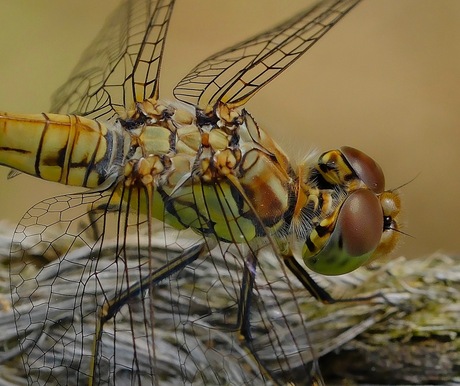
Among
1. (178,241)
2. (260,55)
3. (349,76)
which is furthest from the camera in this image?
(349,76)

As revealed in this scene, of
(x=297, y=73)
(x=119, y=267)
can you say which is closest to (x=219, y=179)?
(x=119, y=267)

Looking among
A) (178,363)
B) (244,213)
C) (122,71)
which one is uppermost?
(122,71)

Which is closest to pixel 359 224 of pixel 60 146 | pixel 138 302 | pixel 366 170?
pixel 366 170

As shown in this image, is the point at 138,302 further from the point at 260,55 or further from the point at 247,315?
the point at 260,55

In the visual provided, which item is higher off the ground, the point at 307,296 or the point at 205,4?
the point at 205,4

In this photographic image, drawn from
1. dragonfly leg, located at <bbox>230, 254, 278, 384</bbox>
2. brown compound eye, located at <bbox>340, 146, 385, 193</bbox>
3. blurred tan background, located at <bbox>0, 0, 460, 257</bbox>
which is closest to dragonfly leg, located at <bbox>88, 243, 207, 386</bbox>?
dragonfly leg, located at <bbox>230, 254, 278, 384</bbox>

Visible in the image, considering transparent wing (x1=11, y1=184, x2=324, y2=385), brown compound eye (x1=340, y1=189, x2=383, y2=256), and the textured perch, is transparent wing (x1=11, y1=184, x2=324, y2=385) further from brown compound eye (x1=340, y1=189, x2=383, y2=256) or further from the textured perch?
brown compound eye (x1=340, y1=189, x2=383, y2=256)

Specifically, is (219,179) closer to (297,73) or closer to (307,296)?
(307,296)
